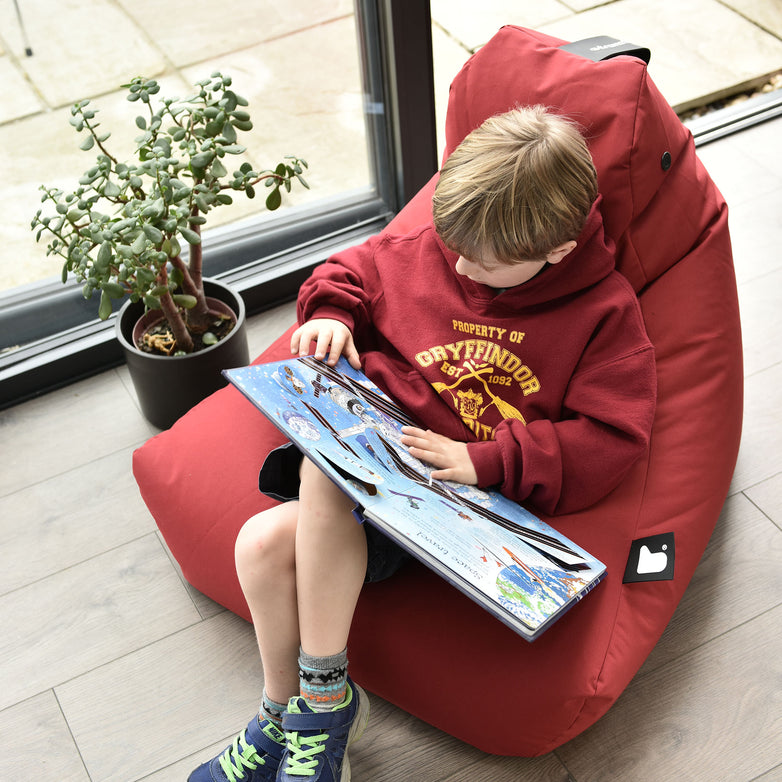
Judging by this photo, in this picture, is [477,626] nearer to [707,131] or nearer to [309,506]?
[309,506]

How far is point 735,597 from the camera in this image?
1.40 meters

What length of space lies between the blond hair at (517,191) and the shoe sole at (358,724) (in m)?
0.62

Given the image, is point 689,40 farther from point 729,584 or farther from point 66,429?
point 66,429

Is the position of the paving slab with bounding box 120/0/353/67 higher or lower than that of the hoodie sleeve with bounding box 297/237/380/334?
higher

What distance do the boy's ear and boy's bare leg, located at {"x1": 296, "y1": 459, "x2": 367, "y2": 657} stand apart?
1.30ft

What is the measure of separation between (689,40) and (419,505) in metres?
2.15

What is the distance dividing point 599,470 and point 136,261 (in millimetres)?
760

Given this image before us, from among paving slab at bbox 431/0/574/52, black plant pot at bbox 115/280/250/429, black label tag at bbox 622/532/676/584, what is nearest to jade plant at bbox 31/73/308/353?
black plant pot at bbox 115/280/250/429

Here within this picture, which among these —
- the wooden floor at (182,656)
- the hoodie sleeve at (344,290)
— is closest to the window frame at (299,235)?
the wooden floor at (182,656)

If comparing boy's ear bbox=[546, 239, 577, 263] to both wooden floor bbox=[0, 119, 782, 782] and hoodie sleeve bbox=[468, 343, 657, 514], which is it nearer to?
hoodie sleeve bbox=[468, 343, 657, 514]

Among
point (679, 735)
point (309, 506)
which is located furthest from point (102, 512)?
point (679, 735)

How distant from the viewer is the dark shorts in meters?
1.17

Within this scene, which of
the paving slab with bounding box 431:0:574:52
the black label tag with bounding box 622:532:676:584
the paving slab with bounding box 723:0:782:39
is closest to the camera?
the black label tag with bounding box 622:532:676:584

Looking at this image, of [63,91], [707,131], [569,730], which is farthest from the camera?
[707,131]
